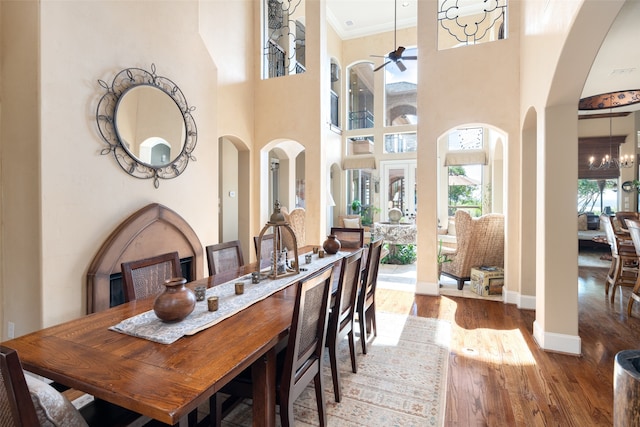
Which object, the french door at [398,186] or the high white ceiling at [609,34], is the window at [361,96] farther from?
the french door at [398,186]

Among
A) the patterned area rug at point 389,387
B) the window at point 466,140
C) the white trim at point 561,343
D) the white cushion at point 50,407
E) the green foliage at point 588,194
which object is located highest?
the window at point 466,140

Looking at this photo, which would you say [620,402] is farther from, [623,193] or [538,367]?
[623,193]

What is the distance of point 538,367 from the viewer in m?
2.66

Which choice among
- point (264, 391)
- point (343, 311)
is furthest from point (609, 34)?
point (264, 391)

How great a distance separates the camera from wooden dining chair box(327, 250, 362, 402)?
212cm

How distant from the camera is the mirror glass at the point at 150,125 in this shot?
3072 millimetres

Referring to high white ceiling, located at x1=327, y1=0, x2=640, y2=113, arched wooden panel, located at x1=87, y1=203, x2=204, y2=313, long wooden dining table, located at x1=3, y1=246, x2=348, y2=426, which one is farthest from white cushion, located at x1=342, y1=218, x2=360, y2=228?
long wooden dining table, located at x1=3, y1=246, x2=348, y2=426

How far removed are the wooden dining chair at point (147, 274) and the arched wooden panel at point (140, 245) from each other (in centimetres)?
90

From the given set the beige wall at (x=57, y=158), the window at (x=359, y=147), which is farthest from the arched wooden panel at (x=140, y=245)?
the window at (x=359, y=147)

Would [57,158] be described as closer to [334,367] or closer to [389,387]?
[334,367]

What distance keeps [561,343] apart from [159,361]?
3292mm

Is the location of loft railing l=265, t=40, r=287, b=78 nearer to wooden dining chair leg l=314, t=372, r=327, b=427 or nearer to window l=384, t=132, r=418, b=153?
window l=384, t=132, r=418, b=153

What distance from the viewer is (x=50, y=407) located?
0.94 meters

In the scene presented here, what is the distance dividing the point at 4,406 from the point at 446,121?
4.89 m
